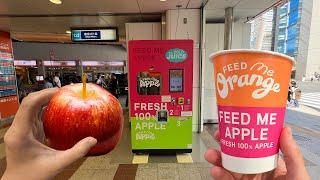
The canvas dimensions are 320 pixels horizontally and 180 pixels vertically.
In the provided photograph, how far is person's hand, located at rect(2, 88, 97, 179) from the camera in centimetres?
66

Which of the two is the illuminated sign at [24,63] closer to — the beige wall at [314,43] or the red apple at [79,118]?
the red apple at [79,118]

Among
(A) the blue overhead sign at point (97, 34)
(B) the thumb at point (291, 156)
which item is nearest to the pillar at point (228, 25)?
(A) the blue overhead sign at point (97, 34)

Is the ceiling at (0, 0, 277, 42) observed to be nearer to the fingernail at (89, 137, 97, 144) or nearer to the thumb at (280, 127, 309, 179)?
the thumb at (280, 127, 309, 179)

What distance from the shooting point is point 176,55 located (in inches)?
144

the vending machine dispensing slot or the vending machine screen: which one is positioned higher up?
the vending machine screen

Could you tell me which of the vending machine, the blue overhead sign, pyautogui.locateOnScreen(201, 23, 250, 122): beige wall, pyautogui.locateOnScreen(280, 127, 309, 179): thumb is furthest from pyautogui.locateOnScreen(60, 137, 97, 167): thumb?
the blue overhead sign

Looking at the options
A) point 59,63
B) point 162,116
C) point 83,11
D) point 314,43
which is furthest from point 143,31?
point 314,43

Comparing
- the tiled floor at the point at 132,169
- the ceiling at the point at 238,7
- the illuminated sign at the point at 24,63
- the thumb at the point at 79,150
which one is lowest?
the tiled floor at the point at 132,169

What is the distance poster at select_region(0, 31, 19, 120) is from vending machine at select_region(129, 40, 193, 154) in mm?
5969

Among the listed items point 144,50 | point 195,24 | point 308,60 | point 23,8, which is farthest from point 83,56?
point 308,60

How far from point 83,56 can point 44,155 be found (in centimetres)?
1577

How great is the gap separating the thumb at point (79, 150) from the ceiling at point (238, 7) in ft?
15.5

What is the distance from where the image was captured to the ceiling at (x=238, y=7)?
4.87m

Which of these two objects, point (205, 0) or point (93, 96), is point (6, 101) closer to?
point (205, 0)
